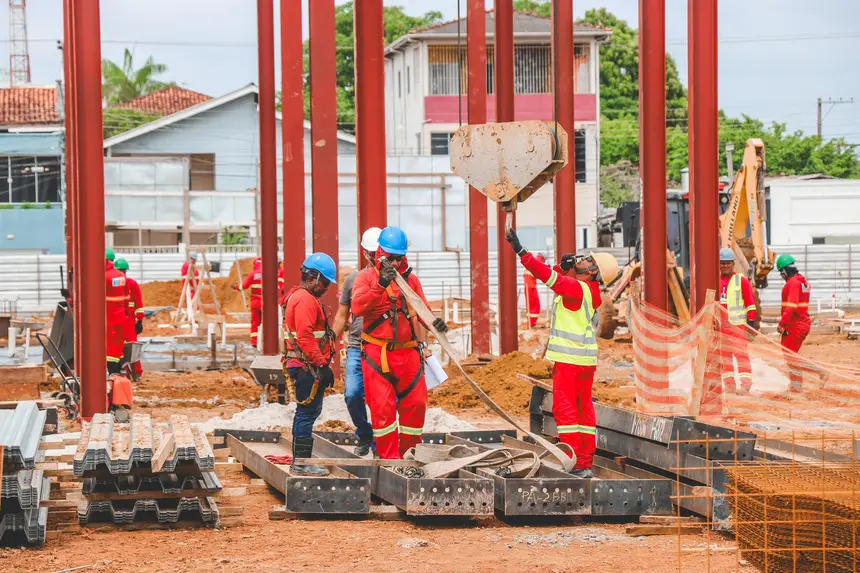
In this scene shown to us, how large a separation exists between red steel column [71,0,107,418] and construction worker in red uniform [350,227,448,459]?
13.3 feet

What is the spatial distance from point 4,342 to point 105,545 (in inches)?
847

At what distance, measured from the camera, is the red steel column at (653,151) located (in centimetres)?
1416

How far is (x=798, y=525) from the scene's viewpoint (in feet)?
21.4

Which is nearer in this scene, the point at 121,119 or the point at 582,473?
the point at 582,473

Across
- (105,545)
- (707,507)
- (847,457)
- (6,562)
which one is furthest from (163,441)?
(847,457)

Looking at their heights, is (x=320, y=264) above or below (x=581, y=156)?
below

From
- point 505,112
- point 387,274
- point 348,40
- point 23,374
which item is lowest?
point 23,374

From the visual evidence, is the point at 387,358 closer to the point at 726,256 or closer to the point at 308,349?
the point at 308,349

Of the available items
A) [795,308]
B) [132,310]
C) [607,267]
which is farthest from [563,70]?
[607,267]

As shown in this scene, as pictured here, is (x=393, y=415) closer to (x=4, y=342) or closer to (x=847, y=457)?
(x=847, y=457)

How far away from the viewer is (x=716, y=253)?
44.9ft

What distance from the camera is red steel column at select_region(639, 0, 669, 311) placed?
46.4ft

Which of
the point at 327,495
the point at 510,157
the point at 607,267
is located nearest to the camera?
the point at 327,495

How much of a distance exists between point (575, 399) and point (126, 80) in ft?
209
